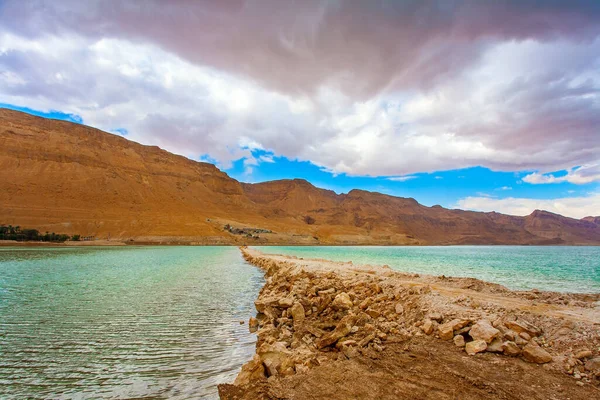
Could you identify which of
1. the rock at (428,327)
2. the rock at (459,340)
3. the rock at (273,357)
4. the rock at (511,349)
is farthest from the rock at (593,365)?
the rock at (273,357)

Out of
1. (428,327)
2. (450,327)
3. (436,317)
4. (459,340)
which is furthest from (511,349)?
(436,317)

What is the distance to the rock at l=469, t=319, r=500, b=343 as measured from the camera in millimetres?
5551

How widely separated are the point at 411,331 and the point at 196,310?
8182 millimetres

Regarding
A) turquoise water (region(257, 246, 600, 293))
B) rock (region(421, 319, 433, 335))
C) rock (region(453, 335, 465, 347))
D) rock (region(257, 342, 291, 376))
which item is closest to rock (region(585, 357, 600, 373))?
rock (region(453, 335, 465, 347))

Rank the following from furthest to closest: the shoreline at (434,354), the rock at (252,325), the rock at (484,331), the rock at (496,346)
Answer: the rock at (252,325) < the rock at (484,331) < the rock at (496,346) < the shoreline at (434,354)

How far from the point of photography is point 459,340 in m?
5.87

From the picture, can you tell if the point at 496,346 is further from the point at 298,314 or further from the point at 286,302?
the point at 286,302

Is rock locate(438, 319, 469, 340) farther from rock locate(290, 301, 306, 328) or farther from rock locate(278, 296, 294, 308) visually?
rock locate(278, 296, 294, 308)

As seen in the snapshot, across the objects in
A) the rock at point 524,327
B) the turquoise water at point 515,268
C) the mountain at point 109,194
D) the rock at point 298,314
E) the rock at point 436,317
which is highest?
the mountain at point 109,194

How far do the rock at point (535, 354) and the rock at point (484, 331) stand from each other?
19.1 inches

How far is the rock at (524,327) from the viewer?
5758mm

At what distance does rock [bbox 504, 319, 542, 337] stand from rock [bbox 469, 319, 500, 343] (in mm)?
392

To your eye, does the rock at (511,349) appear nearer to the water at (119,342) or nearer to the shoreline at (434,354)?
the shoreline at (434,354)

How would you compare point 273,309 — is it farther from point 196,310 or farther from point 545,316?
point 545,316
